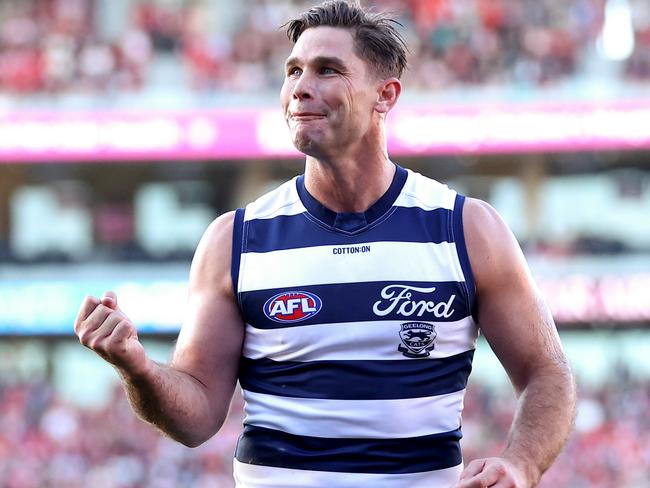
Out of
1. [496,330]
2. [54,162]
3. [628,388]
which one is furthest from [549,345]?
[54,162]

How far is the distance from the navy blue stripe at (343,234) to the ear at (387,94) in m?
0.30

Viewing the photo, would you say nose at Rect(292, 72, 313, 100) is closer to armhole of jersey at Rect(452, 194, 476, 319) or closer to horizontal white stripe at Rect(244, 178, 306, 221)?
horizontal white stripe at Rect(244, 178, 306, 221)

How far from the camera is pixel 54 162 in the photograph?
854 inches

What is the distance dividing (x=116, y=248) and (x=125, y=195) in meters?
1.23

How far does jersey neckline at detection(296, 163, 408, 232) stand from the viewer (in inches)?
135

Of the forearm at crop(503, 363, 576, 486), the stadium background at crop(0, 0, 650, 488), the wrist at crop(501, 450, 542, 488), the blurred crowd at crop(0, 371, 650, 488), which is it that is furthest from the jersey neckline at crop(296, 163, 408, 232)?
the stadium background at crop(0, 0, 650, 488)

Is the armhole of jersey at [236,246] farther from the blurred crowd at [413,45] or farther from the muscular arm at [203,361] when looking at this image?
the blurred crowd at [413,45]

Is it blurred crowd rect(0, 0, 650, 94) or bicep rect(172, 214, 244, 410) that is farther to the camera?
blurred crowd rect(0, 0, 650, 94)

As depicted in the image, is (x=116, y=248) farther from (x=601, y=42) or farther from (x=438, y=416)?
(x=438, y=416)

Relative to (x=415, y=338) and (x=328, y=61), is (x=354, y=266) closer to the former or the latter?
(x=415, y=338)

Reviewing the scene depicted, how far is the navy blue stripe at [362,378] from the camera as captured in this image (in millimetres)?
3258

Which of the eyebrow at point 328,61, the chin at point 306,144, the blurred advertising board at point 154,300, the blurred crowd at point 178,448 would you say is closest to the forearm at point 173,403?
the chin at point 306,144

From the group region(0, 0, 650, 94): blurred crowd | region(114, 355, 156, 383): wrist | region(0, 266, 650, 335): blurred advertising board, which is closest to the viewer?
region(114, 355, 156, 383): wrist

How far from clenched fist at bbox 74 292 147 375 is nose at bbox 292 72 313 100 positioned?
0.75m
